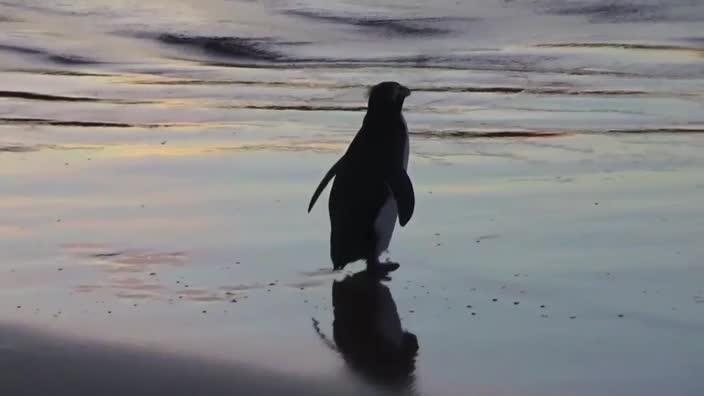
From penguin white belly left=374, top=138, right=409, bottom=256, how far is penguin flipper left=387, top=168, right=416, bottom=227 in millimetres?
52

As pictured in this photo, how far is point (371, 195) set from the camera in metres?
5.72

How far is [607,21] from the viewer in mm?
18219

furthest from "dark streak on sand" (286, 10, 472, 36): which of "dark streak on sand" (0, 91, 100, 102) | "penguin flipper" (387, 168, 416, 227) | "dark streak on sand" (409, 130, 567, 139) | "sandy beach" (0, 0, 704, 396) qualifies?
"penguin flipper" (387, 168, 416, 227)

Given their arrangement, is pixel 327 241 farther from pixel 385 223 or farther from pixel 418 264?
pixel 418 264

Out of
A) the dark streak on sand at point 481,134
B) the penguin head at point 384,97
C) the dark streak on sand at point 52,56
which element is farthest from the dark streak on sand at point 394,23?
the penguin head at point 384,97

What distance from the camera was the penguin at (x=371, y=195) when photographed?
5590mm

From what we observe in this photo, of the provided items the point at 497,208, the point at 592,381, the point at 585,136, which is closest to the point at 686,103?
the point at 585,136

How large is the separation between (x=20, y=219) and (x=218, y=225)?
865 mm

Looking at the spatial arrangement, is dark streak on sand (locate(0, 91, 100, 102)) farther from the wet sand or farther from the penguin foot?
the penguin foot

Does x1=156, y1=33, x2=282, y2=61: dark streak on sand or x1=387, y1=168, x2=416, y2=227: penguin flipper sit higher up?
x1=387, y1=168, x2=416, y2=227: penguin flipper

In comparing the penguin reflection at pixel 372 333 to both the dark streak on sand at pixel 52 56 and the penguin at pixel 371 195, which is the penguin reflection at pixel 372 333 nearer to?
the penguin at pixel 371 195

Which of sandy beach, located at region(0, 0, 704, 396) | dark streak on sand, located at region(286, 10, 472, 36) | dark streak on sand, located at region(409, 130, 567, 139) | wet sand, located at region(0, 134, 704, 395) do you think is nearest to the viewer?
sandy beach, located at region(0, 0, 704, 396)

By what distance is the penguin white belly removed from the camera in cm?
566

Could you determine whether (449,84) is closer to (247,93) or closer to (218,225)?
(247,93)
